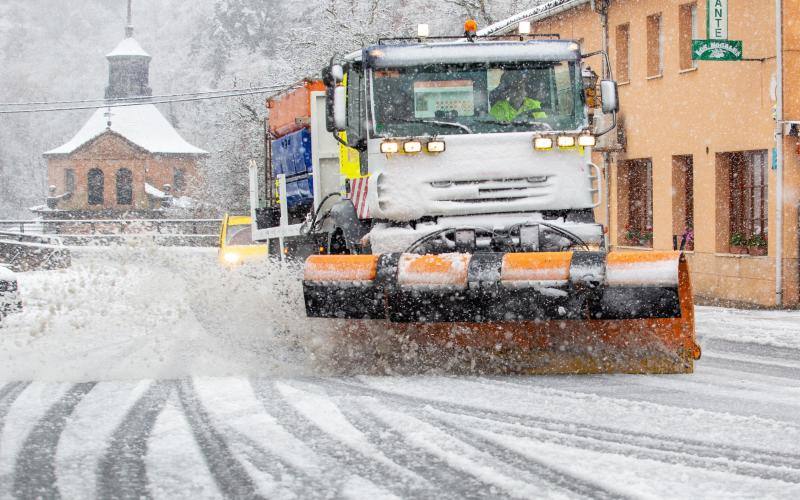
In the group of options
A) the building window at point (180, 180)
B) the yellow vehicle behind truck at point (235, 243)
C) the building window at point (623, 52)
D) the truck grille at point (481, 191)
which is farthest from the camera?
the building window at point (180, 180)

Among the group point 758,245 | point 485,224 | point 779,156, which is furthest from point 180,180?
point 485,224

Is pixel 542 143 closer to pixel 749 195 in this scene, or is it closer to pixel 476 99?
pixel 476 99

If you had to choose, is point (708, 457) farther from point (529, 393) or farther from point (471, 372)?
point (471, 372)

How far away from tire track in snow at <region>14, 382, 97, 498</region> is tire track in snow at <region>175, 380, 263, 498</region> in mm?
741

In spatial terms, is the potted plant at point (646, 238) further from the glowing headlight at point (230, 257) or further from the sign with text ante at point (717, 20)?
the glowing headlight at point (230, 257)


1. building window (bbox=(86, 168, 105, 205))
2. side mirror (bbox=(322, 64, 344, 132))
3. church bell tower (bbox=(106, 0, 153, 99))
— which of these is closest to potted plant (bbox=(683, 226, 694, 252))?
side mirror (bbox=(322, 64, 344, 132))

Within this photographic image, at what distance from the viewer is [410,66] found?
1100 cm

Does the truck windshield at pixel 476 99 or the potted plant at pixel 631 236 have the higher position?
the truck windshield at pixel 476 99

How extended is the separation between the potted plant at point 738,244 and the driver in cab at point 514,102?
11359mm

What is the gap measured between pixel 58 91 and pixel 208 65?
30183 mm

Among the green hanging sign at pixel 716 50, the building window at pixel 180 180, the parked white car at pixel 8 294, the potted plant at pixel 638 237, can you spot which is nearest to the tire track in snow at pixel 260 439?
the parked white car at pixel 8 294

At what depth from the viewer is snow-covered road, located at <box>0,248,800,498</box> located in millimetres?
5812

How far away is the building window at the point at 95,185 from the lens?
96.2 meters

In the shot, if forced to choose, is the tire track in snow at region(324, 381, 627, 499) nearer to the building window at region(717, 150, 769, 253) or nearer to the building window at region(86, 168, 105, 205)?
the building window at region(717, 150, 769, 253)
